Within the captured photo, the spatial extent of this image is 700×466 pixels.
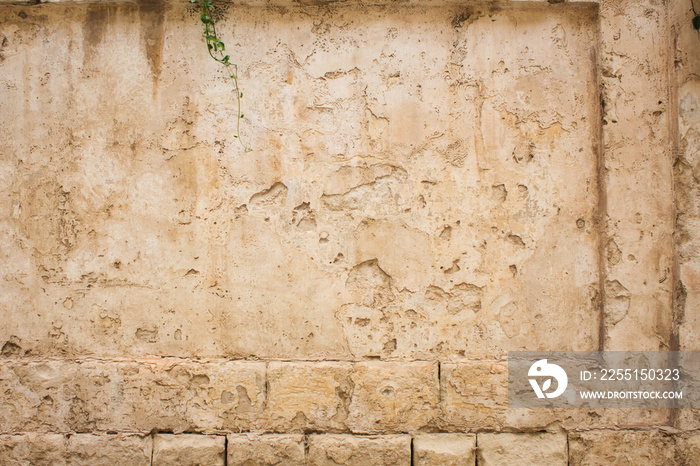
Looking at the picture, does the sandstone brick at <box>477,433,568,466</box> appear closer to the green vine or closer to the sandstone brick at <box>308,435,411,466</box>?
the sandstone brick at <box>308,435,411,466</box>

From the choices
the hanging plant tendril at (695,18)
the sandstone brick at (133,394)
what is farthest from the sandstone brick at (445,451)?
the hanging plant tendril at (695,18)

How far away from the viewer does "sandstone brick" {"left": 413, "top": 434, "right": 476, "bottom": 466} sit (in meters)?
2.43

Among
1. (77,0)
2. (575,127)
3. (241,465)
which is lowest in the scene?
(241,465)

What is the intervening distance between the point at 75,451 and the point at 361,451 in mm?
1582

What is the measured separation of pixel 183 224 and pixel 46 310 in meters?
0.92

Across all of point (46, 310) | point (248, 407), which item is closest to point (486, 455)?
point (248, 407)

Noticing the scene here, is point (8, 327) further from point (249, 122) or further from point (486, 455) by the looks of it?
point (486, 455)

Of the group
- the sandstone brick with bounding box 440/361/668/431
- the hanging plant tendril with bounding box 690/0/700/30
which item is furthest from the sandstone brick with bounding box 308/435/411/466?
the hanging plant tendril with bounding box 690/0/700/30

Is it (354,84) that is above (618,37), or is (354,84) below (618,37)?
below

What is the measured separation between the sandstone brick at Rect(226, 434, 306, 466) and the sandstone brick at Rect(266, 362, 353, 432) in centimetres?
7

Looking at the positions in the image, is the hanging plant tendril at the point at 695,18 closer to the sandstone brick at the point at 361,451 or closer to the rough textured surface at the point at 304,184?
the rough textured surface at the point at 304,184

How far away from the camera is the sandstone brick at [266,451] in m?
2.46

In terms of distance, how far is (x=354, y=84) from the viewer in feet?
8.38

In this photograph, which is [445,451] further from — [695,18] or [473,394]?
[695,18]
